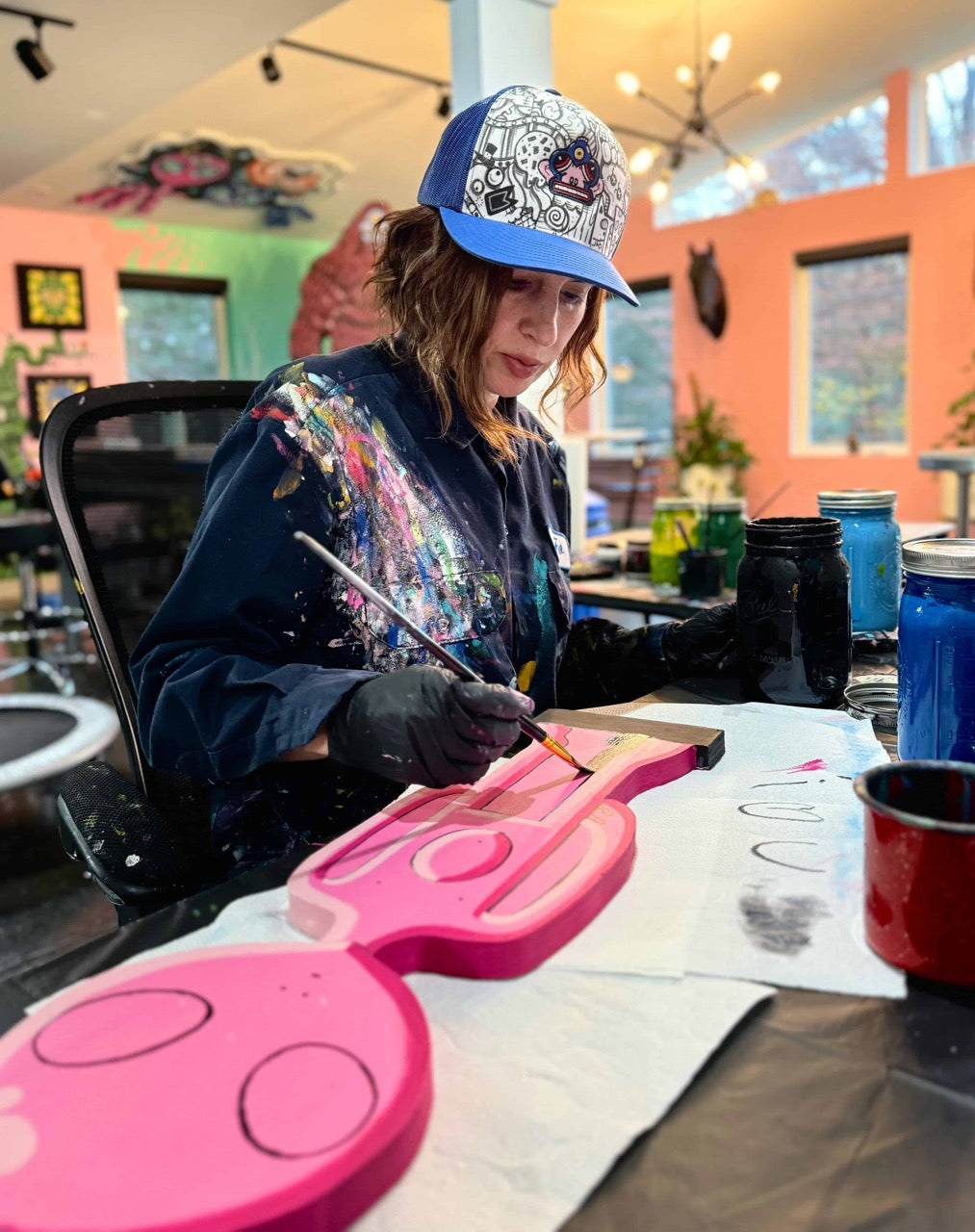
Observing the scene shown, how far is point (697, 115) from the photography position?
618cm

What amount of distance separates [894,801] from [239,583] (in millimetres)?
585

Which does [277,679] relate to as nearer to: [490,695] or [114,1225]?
[490,695]

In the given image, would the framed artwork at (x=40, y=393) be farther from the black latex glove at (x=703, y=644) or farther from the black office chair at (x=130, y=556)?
the black latex glove at (x=703, y=644)

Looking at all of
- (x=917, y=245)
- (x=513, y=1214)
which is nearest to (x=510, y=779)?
(x=513, y=1214)

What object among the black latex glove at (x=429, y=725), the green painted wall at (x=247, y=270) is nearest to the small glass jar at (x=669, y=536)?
the black latex glove at (x=429, y=725)

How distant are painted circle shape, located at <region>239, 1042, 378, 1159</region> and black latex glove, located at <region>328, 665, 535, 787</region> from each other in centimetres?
→ 29

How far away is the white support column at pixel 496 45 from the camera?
3119 mm

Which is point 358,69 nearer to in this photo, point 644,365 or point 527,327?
point 644,365

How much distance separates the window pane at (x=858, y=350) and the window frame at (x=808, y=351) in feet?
0.10

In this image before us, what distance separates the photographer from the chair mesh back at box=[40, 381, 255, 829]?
1.16 metres

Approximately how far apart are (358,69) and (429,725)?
589cm

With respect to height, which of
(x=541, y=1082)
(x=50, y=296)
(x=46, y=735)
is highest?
(x=50, y=296)

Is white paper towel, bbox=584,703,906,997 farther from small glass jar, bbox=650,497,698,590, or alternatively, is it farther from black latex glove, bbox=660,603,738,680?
small glass jar, bbox=650,497,698,590

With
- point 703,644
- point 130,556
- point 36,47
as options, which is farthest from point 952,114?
point 130,556
